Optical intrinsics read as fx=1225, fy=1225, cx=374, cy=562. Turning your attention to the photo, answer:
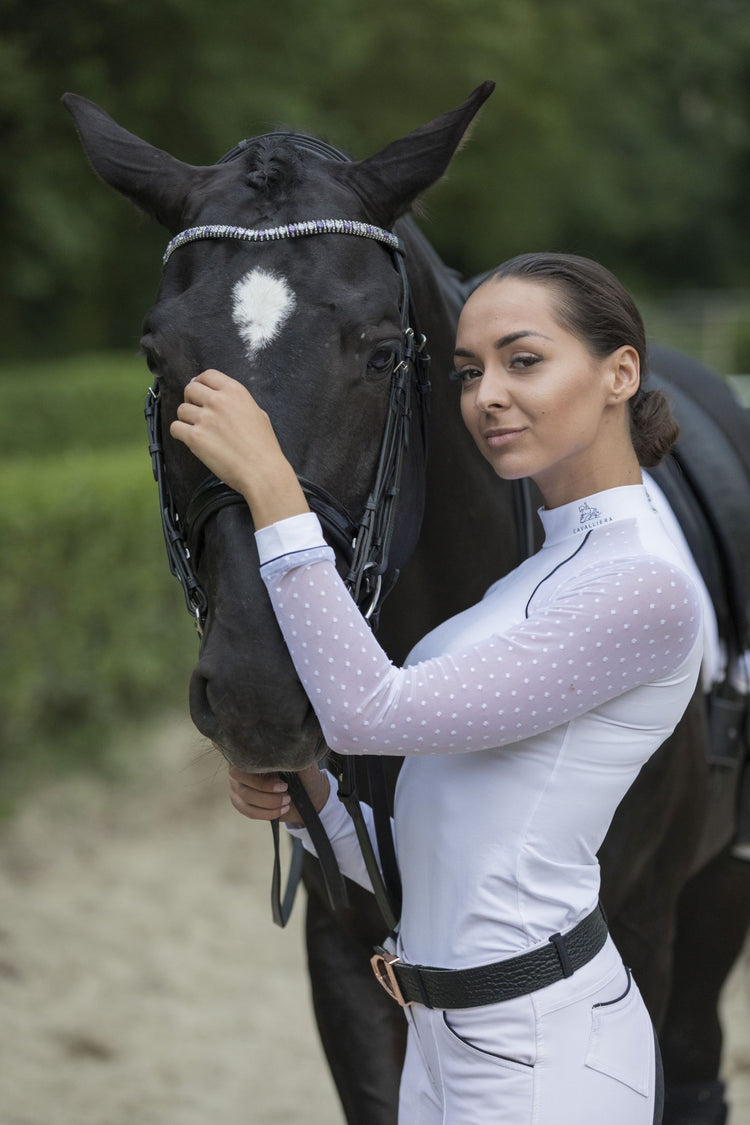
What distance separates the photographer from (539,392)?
156 cm

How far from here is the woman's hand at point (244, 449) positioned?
143cm

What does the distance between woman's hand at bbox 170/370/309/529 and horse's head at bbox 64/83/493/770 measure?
82 mm

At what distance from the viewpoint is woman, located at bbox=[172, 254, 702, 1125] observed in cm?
144

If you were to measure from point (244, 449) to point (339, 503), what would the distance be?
0.68 ft

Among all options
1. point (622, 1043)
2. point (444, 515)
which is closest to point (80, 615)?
point (444, 515)

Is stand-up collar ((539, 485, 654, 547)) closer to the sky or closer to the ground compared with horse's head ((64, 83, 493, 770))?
closer to the ground

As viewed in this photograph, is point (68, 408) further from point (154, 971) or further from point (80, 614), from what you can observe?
point (154, 971)

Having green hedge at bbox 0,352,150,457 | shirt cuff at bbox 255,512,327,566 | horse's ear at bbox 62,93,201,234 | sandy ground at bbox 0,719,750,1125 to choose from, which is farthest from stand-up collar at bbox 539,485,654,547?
green hedge at bbox 0,352,150,457

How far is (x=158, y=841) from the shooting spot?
573 centimetres

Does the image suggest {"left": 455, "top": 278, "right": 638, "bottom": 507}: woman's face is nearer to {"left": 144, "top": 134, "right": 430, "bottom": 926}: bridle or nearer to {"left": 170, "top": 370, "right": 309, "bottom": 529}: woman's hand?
{"left": 144, "top": 134, "right": 430, "bottom": 926}: bridle

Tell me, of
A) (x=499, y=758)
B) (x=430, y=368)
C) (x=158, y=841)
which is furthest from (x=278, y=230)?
→ (x=158, y=841)

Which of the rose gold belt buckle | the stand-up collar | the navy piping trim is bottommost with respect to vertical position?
the rose gold belt buckle

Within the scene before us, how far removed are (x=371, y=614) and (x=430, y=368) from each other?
1.78 feet

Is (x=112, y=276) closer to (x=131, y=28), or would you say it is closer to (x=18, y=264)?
(x=18, y=264)
